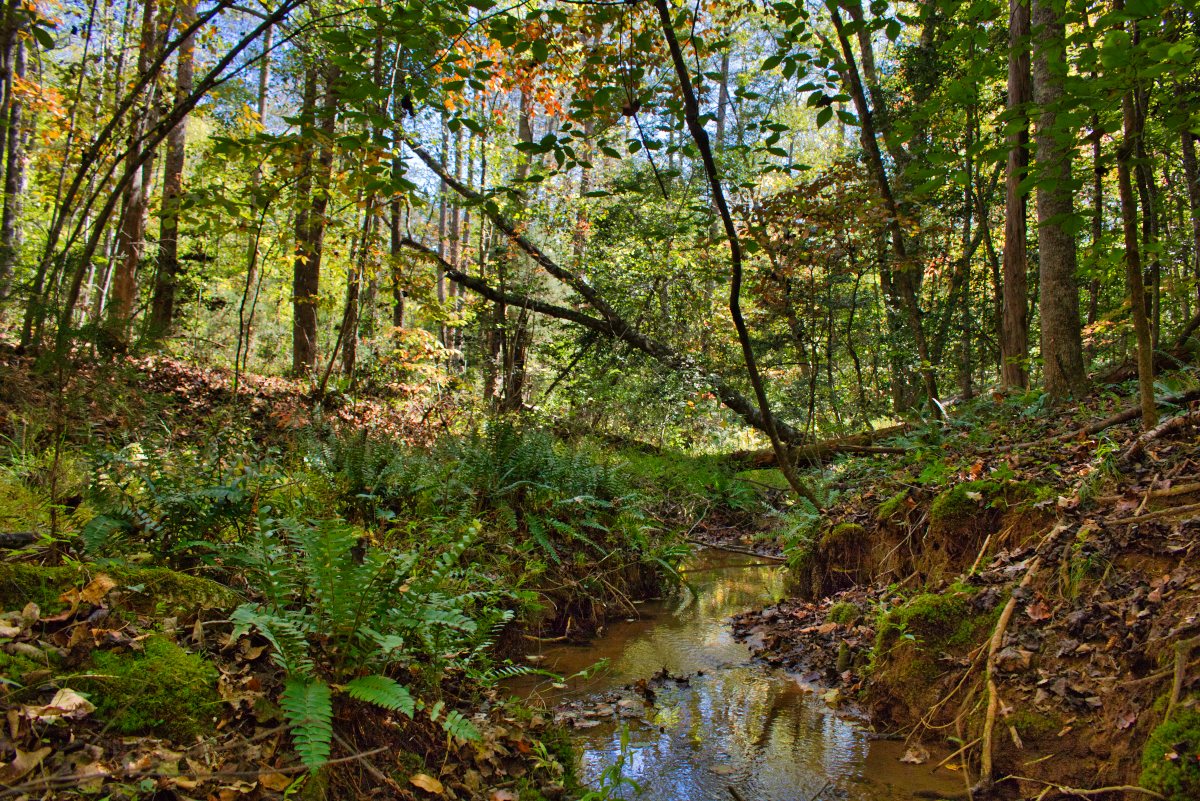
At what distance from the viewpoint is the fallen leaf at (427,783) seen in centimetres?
239

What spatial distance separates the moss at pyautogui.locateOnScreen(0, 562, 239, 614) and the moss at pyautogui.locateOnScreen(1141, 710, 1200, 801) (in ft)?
11.9

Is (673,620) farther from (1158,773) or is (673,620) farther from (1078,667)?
(1158,773)

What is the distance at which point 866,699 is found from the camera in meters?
3.88

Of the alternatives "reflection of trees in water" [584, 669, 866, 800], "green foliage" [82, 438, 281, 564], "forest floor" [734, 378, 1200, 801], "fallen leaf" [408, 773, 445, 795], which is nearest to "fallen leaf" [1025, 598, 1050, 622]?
"forest floor" [734, 378, 1200, 801]

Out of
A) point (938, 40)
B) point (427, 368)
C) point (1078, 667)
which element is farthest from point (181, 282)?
point (938, 40)

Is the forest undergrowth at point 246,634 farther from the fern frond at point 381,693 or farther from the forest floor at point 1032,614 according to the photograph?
the forest floor at point 1032,614

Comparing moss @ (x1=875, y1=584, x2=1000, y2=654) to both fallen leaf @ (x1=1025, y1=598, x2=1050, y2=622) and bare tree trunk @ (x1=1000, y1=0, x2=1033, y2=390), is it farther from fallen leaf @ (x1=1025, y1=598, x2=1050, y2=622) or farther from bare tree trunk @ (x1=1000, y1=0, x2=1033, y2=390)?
bare tree trunk @ (x1=1000, y1=0, x2=1033, y2=390)

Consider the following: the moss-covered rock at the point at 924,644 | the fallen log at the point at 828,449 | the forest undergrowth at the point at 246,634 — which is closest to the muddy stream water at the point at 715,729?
the moss-covered rock at the point at 924,644

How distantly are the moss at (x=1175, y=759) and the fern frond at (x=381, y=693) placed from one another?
257 centimetres

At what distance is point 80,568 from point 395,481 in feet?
8.60

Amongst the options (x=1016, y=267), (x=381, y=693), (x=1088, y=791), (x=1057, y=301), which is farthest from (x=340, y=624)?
(x=1016, y=267)

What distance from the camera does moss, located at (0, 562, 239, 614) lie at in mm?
2439

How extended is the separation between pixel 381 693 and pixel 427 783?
0.42 m

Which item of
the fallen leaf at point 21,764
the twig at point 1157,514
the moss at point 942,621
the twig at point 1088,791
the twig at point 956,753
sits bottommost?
the twig at point 956,753
